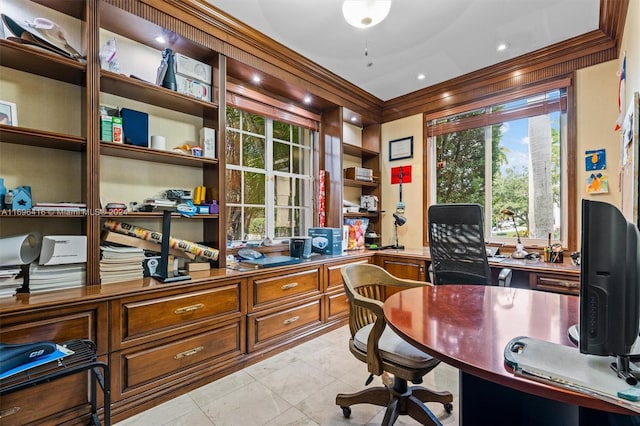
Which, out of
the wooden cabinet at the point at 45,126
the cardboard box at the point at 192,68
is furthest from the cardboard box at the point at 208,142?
the wooden cabinet at the point at 45,126

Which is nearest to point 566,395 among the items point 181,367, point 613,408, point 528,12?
point 613,408

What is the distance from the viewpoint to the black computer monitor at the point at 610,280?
0.70m

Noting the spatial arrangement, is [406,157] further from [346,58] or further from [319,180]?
[346,58]

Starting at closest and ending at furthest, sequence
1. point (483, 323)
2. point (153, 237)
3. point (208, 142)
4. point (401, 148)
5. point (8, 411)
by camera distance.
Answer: point (483, 323) → point (8, 411) → point (153, 237) → point (208, 142) → point (401, 148)

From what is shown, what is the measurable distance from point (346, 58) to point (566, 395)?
3128 mm

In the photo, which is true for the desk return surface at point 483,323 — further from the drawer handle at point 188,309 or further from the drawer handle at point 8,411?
the drawer handle at point 8,411

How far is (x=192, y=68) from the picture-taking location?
2389 mm

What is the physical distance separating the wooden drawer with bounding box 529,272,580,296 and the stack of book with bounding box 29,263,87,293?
3.34 meters

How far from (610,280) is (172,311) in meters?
2.15

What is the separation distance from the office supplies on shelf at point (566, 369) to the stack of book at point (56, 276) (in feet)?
7.32

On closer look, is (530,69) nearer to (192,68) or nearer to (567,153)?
(567,153)

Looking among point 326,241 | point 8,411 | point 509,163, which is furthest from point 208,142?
point 509,163

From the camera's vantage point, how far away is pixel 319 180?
3.72m

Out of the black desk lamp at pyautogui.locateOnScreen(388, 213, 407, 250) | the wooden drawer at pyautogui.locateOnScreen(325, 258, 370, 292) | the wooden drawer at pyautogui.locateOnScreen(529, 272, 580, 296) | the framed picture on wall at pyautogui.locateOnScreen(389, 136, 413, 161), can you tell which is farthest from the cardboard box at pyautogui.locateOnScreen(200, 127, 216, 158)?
the wooden drawer at pyautogui.locateOnScreen(529, 272, 580, 296)
